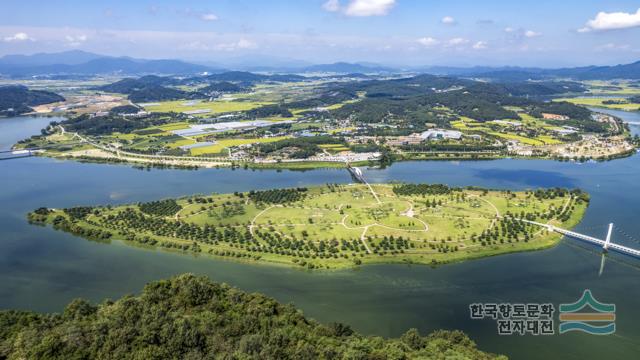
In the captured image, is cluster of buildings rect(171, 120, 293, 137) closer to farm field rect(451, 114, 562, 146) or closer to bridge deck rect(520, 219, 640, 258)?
farm field rect(451, 114, 562, 146)

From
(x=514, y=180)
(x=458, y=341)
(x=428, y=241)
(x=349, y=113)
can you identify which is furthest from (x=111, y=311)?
(x=349, y=113)

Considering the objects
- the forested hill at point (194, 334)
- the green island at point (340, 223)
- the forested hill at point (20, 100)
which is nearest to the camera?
the forested hill at point (194, 334)

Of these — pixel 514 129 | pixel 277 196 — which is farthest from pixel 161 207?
pixel 514 129

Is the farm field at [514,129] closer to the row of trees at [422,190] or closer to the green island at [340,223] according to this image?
the green island at [340,223]

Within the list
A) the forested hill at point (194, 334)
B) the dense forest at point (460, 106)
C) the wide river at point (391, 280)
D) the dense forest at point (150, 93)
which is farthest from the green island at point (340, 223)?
the dense forest at point (150, 93)

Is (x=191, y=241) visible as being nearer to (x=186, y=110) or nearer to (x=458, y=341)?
(x=458, y=341)

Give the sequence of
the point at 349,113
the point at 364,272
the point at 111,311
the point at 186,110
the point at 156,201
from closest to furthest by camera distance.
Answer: the point at 111,311, the point at 364,272, the point at 156,201, the point at 349,113, the point at 186,110
